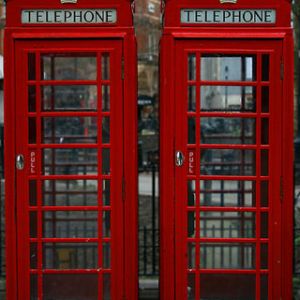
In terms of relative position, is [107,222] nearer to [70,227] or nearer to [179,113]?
[179,113]

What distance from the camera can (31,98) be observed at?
421cm

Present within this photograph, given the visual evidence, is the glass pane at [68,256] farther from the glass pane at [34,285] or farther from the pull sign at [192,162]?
the pull sign at [192,162]

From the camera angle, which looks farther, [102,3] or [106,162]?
Result: [106,162]

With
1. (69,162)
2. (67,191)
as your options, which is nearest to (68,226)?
(67,191)

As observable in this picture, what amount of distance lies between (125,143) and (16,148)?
714 millimetres

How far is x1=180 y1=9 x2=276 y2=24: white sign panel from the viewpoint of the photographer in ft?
13.3

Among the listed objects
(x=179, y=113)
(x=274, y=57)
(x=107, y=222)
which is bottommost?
(x=107, y=222)

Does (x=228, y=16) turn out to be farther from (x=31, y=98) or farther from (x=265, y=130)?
(x=31, y=98)

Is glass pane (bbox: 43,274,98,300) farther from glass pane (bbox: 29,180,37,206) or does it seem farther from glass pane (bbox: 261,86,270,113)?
glass pane (bbox: 261,86,270,113)

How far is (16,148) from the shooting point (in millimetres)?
4102

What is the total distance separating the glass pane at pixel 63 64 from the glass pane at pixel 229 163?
148 cm

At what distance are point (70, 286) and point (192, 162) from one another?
1.53 meters

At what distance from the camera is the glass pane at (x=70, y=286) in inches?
190

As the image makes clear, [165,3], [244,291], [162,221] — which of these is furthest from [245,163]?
[165,3]
